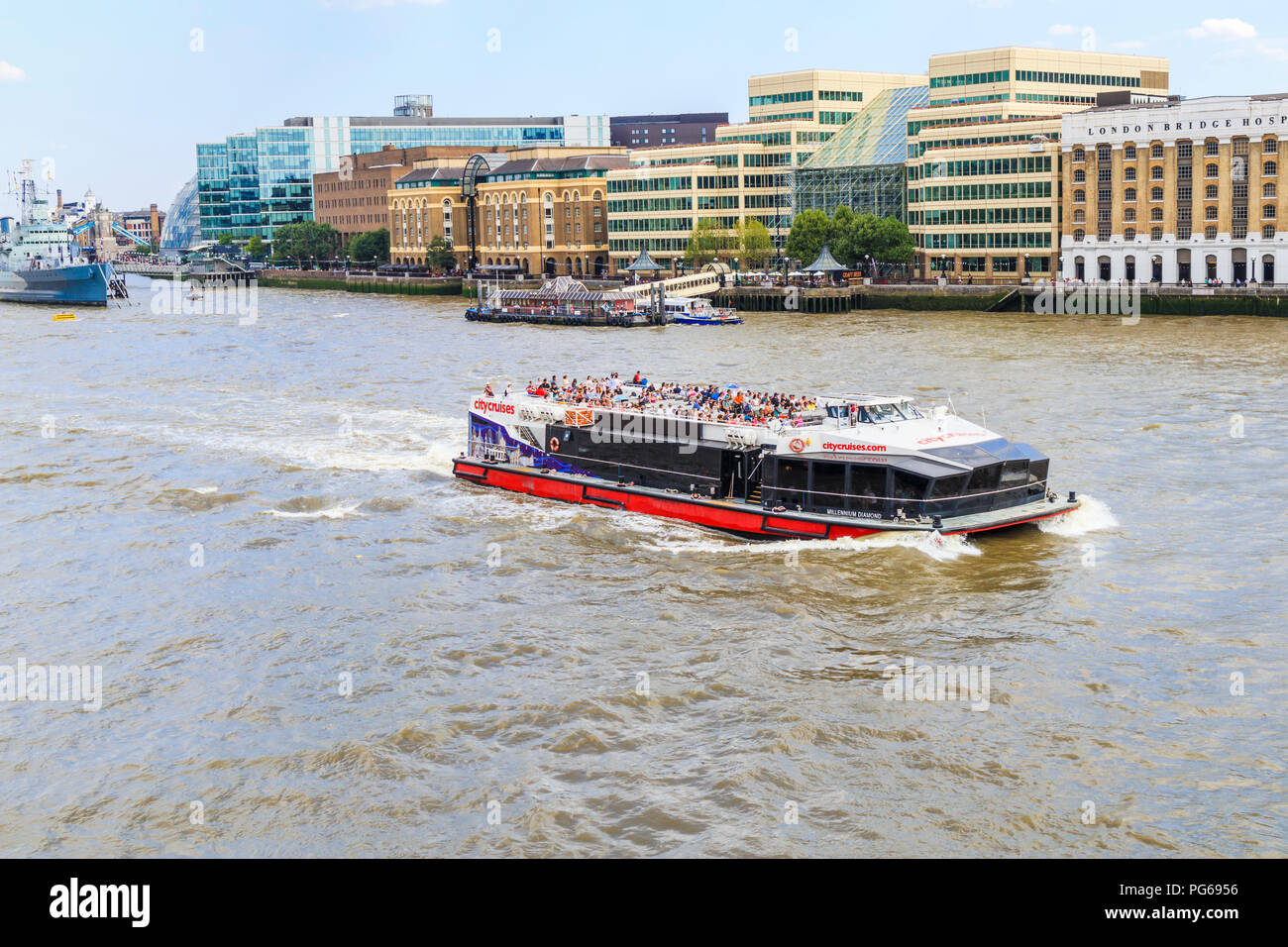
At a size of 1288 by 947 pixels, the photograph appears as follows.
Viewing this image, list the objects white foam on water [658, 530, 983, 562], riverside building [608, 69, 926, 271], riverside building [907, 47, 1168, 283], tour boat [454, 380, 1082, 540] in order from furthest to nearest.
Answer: riverside building [608, 69, 926, 271] → riverside building [907, 47, 1168, 283] → tour boat [454, 380, 1082, 540] → white foam on water [658, 530, 983, 562]

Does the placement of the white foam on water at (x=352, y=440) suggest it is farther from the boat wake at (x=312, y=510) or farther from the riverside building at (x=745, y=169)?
the riverside building at (x=745, y=169)

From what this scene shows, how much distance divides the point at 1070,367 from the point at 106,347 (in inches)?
2159

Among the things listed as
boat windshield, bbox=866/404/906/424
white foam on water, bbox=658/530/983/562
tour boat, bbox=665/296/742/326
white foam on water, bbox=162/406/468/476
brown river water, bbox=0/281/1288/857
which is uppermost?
tour boat, bbox=665/296/742/326

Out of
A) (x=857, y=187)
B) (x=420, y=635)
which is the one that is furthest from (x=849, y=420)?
(x=857, y=187)

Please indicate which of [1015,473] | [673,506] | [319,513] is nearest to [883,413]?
[1015,473]

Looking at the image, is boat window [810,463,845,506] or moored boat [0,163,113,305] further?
moored boat [0,163,113,305]

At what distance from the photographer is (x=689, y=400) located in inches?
1351

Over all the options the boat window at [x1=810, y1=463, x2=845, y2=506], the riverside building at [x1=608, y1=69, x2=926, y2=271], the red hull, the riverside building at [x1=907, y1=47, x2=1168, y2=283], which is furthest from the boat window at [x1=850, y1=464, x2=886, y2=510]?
the riverside building at [x1=608, y1=69, x2=926, y2=271]

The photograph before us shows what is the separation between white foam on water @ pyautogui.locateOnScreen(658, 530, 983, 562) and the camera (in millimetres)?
27797

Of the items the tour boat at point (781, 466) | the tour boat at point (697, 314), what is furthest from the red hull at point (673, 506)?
the tour boat at point (697, 314)

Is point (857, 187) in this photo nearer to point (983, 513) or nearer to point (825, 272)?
point (825, 272)

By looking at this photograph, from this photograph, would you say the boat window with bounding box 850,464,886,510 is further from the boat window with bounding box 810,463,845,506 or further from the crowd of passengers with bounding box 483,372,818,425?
the crowd of passengers with bounding box 483,372,818,425

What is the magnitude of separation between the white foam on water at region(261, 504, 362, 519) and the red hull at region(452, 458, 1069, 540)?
12.7 ft

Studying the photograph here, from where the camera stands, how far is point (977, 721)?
20.1 meters
